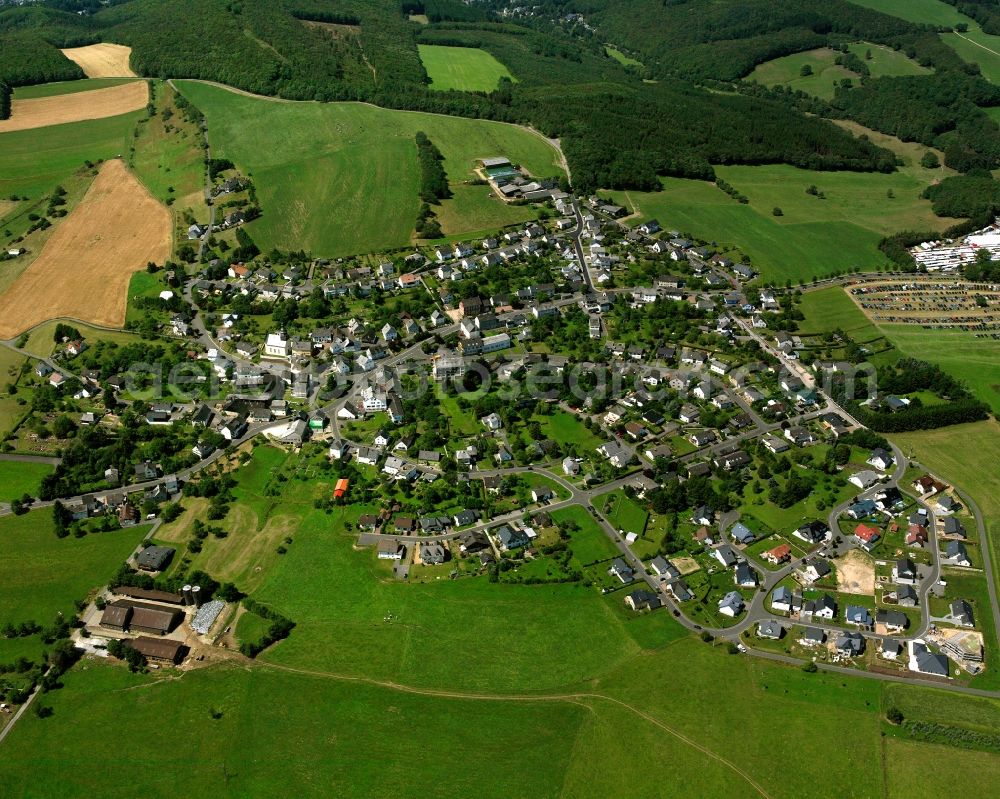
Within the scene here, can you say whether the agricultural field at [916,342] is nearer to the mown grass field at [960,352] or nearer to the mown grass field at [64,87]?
the mown grass field at [960,352]

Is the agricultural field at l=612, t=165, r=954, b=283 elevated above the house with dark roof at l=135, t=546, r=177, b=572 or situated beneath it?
situated beneath

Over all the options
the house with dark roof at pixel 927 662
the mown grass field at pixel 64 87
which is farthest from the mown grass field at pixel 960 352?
the mown grass field at pixel 64 87

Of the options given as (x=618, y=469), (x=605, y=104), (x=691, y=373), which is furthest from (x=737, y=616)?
(x=605, y=104)

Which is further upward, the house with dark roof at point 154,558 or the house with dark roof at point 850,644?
the house with dark roof at point 154,558

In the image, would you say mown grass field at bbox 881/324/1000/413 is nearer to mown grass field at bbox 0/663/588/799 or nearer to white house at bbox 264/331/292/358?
mown grass field at bbox 0/663/588/799

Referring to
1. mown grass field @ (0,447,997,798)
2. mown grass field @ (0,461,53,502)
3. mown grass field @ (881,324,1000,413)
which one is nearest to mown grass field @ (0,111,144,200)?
mown grass field @ (0,461,53,502)

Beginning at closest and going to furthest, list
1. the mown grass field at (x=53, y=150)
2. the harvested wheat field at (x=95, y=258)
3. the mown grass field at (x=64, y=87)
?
the harvested wheat field at (x=95, y=258) → the mown grass field at (x=53, y=150) → the mown grass field at (x=64, y=87)

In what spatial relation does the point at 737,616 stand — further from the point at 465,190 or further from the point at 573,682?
the point at 465,190
